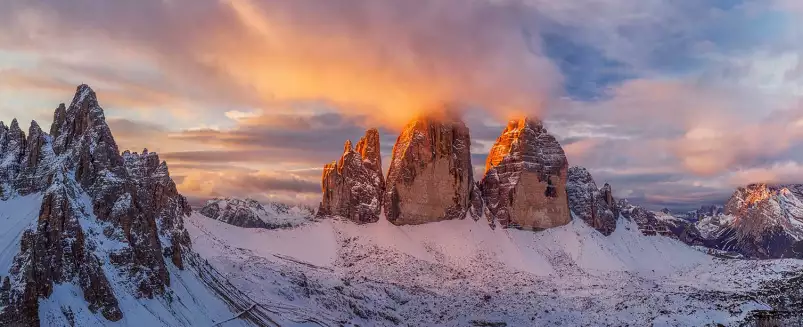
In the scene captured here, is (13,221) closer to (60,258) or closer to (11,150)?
(60,258)

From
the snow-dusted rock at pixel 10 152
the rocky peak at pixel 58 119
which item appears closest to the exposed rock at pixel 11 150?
the snow-dusted rock at pixel 10 152

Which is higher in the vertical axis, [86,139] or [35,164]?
[86,139]

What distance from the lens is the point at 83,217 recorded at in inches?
4993

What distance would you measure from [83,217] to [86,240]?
19.1ft

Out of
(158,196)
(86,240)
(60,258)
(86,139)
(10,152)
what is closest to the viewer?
(60,258)

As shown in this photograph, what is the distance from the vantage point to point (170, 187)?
182875 mm

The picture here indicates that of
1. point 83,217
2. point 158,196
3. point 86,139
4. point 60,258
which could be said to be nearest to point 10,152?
point 86,139

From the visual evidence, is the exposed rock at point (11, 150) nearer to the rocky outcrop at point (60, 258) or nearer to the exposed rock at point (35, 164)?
the exposed rock at point (35, 164)

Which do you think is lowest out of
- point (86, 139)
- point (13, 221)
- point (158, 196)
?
point (13, 221)

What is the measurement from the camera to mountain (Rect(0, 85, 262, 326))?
11062cm

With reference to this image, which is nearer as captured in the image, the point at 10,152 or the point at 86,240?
the point at 86,240

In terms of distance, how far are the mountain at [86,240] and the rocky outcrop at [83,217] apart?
0.19m

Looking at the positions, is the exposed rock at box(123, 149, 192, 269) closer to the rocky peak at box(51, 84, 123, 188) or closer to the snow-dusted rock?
the rocky peak at box(51, 84, 123, 188)

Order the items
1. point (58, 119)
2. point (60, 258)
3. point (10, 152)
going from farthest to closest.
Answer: point (58, 119) < point (10, 152) < point (60, 258)
